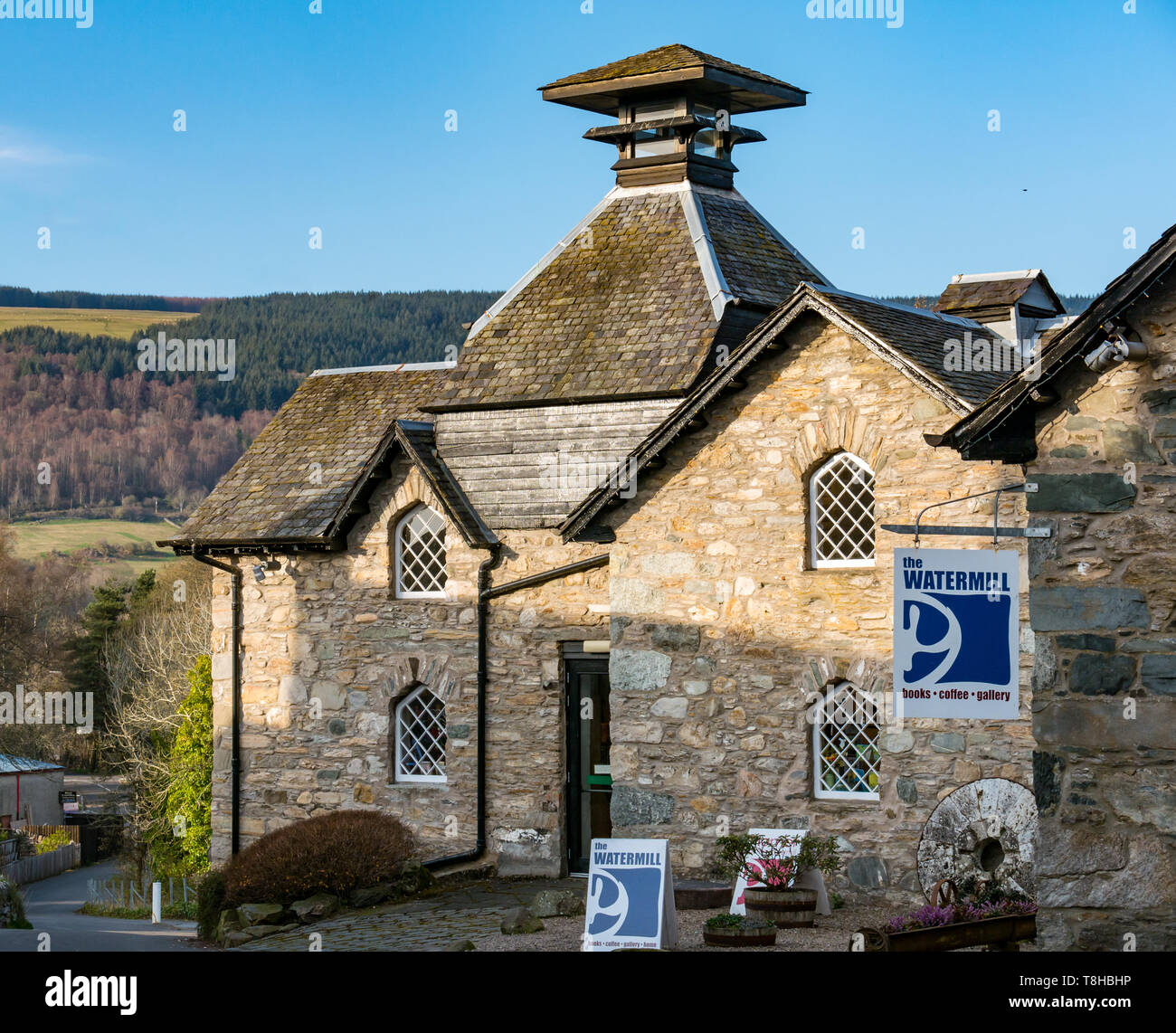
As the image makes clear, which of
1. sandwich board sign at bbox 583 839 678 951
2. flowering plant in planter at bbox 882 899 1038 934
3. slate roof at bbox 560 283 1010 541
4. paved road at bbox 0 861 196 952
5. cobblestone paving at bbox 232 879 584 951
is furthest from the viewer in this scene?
paved road at bbox 0 861 196 952

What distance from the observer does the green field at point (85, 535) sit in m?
99.2

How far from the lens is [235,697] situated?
21.2 meters

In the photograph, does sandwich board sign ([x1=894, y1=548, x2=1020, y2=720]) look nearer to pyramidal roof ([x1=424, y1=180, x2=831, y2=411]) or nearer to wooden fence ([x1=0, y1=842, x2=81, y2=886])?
pyramidal roof ([x1=424, y1=180, x2=831, y2=411])

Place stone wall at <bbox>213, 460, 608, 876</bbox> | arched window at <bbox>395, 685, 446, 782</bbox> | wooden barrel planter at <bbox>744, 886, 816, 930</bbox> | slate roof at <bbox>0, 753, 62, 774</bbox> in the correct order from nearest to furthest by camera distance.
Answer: wooden barrel planter at <bbox>744, 886, 816, 930</bbox> → stone wall at <bbox>213, 460, 608, 876</bbox> → arched window at <bbox>395, 685, 446, 782</bbox> → slate roof at <bbox>0, 753, 62, 774</bbox>

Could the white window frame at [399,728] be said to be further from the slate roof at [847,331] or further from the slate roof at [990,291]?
the slate roof at [990,291]

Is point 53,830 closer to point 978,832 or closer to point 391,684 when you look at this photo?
point 391,684

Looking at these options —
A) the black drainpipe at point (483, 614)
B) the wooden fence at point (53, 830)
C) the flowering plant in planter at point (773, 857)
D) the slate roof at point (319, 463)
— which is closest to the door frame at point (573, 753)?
the black drainpipe at point (483, 614)

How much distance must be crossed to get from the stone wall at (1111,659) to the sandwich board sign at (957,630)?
1.71ft

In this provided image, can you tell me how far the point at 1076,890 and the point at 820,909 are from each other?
3.86m

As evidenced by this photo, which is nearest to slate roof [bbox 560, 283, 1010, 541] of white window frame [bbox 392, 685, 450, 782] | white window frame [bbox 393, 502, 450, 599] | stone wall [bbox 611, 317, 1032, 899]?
stone wall [bbox 611, 317, 1032, 899]

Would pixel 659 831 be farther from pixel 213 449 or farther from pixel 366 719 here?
pixel 213 449

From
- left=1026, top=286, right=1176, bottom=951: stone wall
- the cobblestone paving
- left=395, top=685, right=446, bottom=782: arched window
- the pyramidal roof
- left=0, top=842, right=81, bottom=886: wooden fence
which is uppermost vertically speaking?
the pyramidal roof

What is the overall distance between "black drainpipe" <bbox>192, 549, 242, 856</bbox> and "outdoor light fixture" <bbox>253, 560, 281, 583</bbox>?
11.1 inches

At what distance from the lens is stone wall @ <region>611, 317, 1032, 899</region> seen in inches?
580
